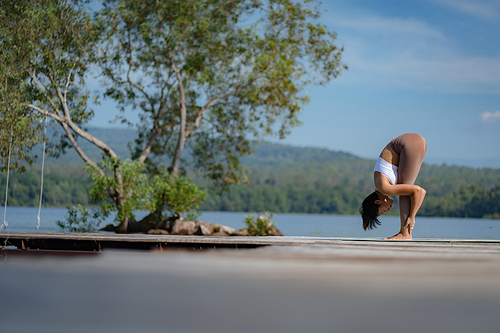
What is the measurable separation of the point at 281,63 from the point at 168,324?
1194 centimetres

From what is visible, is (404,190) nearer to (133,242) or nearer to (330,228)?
(133,242)

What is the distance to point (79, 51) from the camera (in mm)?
13477

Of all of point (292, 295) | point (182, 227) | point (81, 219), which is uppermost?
point (292, 295)

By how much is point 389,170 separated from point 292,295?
1.91 metres

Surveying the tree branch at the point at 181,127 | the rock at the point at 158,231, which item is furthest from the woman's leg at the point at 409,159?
the tree branch at the point at 181,127

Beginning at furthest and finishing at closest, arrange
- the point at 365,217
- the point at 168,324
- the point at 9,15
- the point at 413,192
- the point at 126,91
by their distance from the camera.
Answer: the point at 126,91
the point at 9,15
the point at 365,217
the point at 413,192
the point at 168,324

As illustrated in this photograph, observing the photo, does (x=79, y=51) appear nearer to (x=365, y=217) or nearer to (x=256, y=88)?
(x=256, y=88)

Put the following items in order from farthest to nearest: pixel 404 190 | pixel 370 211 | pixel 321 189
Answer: pixel 321 189, pixel 370 211, pixel 404 190

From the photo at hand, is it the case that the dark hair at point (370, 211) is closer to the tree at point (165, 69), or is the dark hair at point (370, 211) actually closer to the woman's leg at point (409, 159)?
the woman's leg at point (409, 159)

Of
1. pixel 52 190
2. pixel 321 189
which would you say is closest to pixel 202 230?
pixel 52 190

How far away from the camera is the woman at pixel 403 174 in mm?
5297

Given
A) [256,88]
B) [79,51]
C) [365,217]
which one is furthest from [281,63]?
[365,217]

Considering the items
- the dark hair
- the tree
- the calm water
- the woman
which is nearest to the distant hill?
the calm water

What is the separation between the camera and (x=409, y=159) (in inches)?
210
